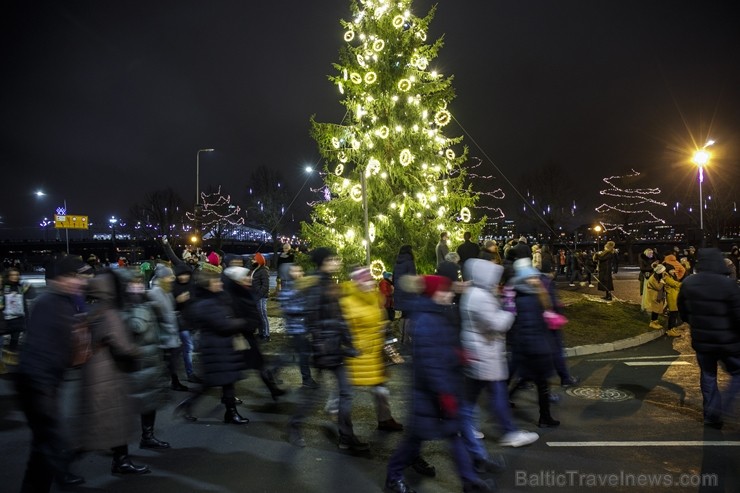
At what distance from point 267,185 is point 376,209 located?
50304 mm

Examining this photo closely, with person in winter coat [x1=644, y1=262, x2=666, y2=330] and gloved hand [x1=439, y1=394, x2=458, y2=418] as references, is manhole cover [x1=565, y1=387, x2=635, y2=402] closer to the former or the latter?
gloved hand [x1=439, y1=394, x2=458, y2=418]

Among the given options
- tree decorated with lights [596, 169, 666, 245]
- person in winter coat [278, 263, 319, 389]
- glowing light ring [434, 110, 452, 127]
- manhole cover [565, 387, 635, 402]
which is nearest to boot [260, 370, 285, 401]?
person in winter coat [278, 263, 319, 389]

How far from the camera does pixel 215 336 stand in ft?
19.6

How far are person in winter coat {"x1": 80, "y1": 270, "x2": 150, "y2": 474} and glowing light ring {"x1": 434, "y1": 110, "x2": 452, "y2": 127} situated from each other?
12.8 m

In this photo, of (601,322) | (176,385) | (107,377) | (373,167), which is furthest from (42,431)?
(373,167)

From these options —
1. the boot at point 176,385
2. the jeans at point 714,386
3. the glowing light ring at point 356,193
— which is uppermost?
the glowing light ring at point 356,193

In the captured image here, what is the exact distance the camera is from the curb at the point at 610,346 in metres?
10.5

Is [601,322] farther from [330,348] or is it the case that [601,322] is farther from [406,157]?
[330,348]

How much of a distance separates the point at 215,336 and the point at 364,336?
68.0 inches

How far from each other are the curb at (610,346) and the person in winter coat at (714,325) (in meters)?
4.19

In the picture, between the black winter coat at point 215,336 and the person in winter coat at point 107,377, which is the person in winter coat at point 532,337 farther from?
the person in winter coat at point 107,377

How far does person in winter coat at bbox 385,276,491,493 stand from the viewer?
4238mm

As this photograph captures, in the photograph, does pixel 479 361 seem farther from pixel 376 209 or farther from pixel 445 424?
pixel 376 209

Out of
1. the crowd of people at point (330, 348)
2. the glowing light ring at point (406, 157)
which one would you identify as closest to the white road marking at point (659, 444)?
the crowd of people at point (330, 348)
